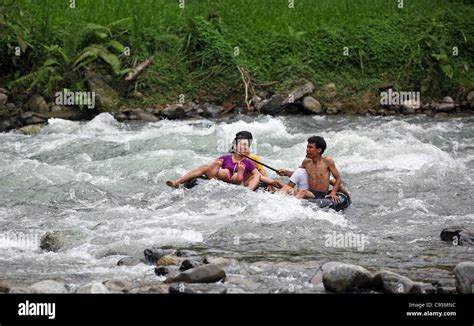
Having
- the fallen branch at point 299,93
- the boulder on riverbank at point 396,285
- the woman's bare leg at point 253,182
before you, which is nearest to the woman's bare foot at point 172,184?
the woman's bare leg at point 253,182

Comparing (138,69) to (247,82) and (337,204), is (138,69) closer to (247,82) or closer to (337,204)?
(247,82)

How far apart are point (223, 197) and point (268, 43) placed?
9656 mm

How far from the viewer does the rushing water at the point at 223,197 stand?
35.2ft

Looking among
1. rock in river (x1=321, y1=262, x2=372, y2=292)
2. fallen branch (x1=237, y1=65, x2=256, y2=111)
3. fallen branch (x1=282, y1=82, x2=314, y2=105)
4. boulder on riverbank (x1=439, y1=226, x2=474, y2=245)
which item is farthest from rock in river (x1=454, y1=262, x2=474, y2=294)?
fallen branch (x1=237, y1=65, x2=256, y2=111)

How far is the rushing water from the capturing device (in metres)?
10.7

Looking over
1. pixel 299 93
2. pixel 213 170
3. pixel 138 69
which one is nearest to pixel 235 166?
pixel 213 170

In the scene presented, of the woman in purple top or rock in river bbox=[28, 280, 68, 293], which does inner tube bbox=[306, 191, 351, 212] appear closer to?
the woman in purple top

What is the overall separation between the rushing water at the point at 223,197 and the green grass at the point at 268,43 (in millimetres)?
2006

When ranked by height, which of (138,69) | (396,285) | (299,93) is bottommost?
(396,285)

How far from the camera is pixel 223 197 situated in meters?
13.7

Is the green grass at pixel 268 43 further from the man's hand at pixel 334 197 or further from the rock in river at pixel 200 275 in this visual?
the rock in river at pixel 200 275

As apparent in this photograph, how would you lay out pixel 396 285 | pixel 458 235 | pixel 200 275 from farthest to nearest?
pixel 458 235 → pixel 200 275 → pixel 396 285

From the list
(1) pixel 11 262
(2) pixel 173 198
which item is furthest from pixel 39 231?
(2) pixel 173 198

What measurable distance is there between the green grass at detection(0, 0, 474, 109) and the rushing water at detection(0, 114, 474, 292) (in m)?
2.01
